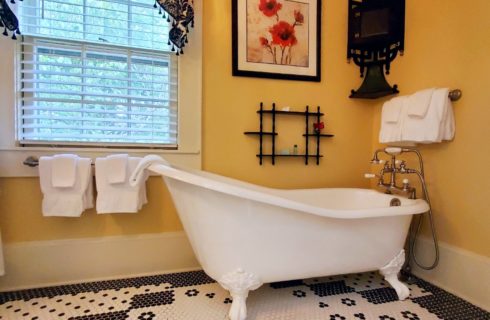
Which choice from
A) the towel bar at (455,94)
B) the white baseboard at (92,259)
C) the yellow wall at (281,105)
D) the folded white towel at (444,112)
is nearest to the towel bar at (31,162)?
the white baseboard at (92,259)

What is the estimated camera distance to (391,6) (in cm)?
207

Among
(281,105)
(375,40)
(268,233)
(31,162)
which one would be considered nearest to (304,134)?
(281,105)

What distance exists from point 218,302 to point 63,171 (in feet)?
3.59

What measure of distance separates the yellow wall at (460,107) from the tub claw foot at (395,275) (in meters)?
0.40

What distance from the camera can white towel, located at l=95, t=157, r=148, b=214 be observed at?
172 centimetres

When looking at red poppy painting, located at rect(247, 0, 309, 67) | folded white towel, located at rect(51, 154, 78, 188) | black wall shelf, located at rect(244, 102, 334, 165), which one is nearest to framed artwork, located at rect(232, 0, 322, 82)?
red poppy painting, located at rect(247, 0, 309, 67)

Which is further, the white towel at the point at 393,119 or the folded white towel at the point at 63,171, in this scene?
the white towel at the point at 393,119

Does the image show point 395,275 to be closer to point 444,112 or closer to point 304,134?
point 444,112

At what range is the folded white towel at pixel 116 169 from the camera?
173cm

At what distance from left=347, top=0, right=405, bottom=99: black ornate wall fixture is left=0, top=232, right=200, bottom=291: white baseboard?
1.74m

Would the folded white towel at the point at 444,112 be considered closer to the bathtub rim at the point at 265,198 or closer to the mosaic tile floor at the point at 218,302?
the bathtub rim at the point at 265,198

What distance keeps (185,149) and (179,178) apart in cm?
72

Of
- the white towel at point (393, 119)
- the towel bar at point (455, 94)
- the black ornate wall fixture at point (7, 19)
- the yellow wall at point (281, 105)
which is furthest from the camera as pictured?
the yellow wall at point (281, 105)

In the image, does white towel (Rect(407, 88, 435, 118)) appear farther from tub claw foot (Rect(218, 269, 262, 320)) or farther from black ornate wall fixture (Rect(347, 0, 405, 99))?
tub claw foot (Rect(218, 269, 262, 320))
